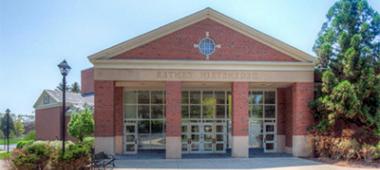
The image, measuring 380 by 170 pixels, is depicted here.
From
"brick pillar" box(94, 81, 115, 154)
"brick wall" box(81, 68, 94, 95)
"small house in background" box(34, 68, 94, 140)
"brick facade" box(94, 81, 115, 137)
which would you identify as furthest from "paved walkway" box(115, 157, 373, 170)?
"brick wall" box(81, 68, 94, 95)

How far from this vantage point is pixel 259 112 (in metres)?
24.1

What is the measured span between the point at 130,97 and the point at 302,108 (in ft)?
39.1

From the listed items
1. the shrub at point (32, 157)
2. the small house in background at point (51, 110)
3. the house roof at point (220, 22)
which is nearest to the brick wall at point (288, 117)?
the house roof at point (220, 22)

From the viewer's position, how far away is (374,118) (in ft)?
61.7

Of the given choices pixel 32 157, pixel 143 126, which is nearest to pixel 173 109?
pixel 143 126

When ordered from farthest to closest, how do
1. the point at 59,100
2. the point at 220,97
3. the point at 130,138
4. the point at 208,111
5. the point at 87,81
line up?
the point at 87,81 < the point at 59,100 < the point at 220,97 < the point at 208,111 < the point at 130,138

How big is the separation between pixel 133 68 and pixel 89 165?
7484mm

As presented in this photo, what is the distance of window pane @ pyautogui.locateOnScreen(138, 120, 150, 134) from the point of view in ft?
76.9

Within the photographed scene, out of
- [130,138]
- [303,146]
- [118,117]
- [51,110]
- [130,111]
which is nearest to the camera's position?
[303,146]

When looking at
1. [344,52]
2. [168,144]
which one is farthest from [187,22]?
[344,52]

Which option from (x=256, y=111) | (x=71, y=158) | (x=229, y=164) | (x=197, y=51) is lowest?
(x=229, y=164)

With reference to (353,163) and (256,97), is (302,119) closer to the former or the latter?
(353,163)

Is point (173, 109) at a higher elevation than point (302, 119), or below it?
higher

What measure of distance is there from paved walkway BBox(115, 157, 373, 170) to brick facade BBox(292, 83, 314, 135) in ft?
7.39
